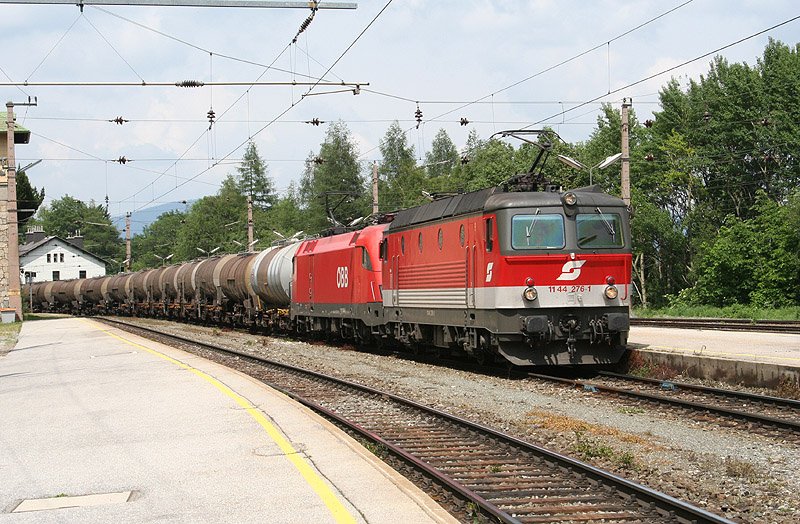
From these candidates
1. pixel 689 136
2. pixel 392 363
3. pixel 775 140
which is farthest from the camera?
pixel 689 136

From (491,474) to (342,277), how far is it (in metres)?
17.7

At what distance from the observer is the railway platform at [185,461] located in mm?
6902

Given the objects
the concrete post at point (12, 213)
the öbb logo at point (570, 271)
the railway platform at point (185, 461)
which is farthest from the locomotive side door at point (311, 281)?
the concrete post at point (12, 213)

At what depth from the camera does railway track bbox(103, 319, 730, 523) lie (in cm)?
705

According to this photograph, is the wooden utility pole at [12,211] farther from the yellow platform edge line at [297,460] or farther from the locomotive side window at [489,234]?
the locomotive side window at [489,234]

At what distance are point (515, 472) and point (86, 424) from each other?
5.95 metres

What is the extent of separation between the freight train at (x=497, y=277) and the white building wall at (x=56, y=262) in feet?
296

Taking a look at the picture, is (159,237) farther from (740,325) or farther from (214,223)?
(740,325)

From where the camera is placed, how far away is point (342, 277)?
26.0 meters

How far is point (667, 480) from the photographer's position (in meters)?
8.21

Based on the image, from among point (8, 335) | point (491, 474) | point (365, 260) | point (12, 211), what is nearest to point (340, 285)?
point (365, 260)

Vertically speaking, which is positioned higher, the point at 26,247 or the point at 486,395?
the point at 26,247

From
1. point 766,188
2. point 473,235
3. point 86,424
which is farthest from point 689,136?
point 86,424

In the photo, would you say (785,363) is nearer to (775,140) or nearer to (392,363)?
(392,363)
